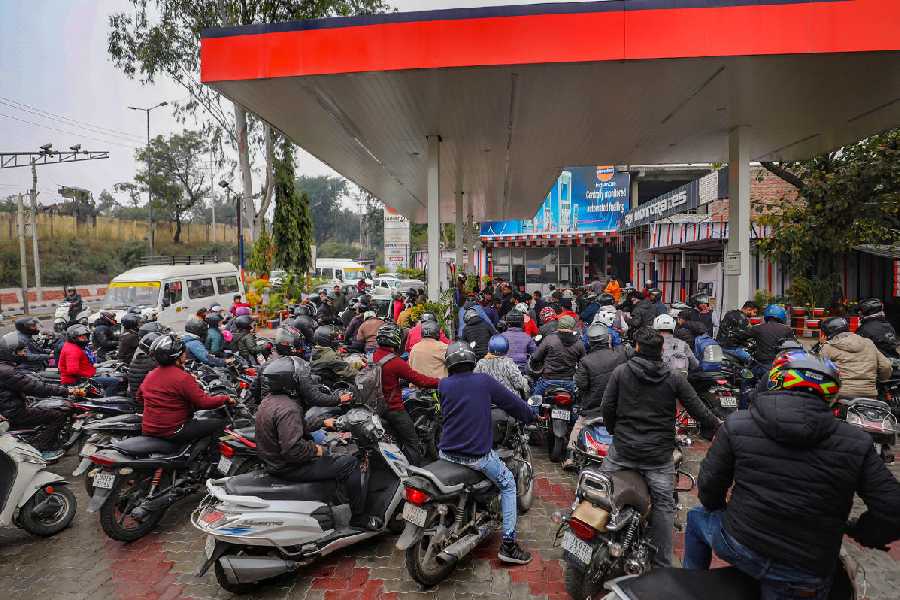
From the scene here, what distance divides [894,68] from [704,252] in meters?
12.6

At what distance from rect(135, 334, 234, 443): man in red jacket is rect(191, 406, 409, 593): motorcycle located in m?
0.96

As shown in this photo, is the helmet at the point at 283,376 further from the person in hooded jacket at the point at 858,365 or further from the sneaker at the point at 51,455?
the person in hooded jacket at the point at 858,365

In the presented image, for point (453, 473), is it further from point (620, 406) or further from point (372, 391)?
point (372, 391)

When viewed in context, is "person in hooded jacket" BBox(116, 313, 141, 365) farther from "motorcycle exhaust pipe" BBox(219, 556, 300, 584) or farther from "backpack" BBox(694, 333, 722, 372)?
"backpack" BBox(694, 333, 722, 372)

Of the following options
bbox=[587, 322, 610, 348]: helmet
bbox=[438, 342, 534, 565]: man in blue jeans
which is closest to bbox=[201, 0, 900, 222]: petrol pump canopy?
bbox=[587, 322, 610, 348]: helmet

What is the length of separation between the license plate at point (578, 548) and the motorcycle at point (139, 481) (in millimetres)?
3329

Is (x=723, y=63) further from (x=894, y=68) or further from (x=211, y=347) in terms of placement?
(x=211, y=347)

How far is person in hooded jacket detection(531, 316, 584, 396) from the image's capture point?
6113mm

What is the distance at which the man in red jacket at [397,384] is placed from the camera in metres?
4.89

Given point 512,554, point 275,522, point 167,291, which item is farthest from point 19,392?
point 167,291

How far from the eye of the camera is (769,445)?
7.40 ft

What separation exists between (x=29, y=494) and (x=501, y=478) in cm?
387

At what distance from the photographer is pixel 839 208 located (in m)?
12.8

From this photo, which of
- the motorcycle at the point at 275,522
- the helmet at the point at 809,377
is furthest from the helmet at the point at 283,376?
the helmet at the point at 809,377
